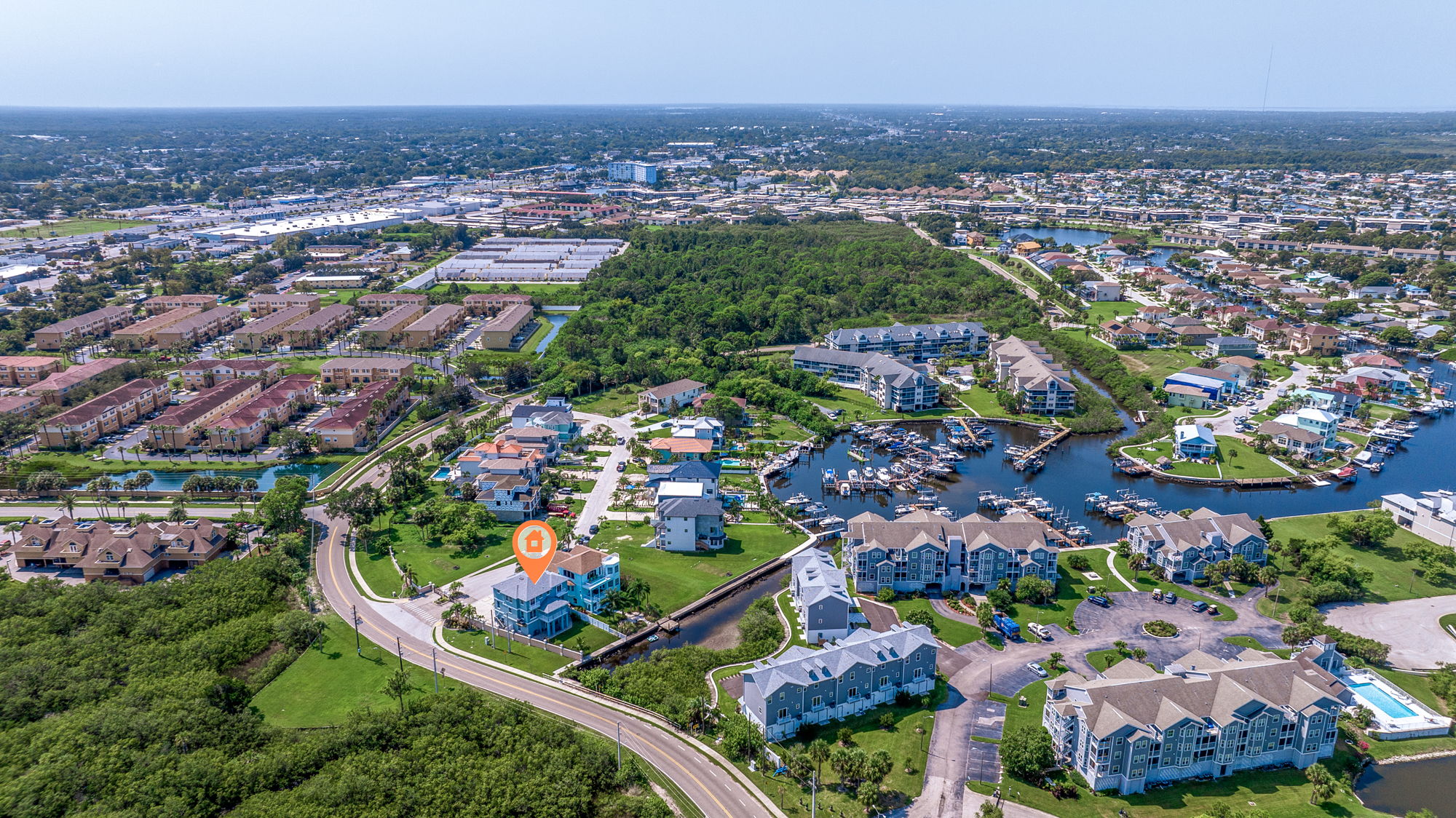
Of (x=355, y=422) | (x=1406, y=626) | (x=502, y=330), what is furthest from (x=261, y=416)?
(x=1406, y=626)

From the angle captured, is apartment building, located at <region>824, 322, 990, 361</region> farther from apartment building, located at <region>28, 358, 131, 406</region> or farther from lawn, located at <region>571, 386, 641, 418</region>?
apartment building, located at <region>28, 358, 131, 406</region>

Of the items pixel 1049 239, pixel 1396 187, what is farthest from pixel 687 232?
pixel 1396 187

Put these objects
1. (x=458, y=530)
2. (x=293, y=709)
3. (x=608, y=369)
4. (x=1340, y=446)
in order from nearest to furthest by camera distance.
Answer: (x=293, y=709) → (x=458, y=530) → (x=1340, y=446) → (x=608, y=369)

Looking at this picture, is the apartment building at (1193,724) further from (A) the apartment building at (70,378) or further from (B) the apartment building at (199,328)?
(B) the apartment building at (199,328)

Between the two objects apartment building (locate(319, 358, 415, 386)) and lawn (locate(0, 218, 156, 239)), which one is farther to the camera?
lawn (locate(0, 218, 156, 239))

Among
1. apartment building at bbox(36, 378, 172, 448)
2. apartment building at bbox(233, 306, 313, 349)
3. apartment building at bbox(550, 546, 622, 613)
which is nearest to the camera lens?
apartment building at bbox(550, 546, 622, 613)

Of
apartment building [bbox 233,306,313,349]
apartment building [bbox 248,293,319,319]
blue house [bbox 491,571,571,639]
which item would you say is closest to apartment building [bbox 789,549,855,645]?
blue house [bbox 491,571,571,639]

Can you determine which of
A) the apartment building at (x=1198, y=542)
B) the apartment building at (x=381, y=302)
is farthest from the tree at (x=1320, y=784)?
the apartment building at (x=381, y=302)

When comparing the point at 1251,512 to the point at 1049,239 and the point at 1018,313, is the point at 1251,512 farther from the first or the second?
the point at 1049,239
